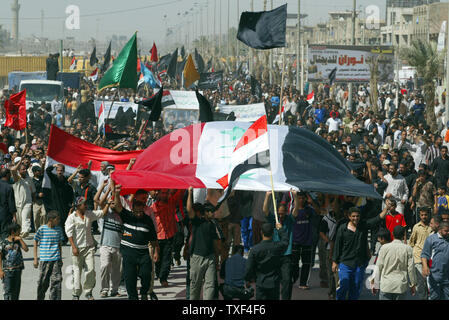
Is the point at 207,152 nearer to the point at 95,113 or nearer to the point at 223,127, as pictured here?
the point at 223,127

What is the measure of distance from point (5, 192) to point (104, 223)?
7.64ft

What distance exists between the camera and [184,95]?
79.6 feet

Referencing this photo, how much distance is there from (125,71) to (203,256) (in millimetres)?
9719

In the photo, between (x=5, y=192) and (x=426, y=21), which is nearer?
(x=5, y=192)

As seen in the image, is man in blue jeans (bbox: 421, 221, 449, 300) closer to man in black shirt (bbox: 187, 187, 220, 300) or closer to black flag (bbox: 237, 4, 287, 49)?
man in black shirt (bbox: 187, 187, 220, 300)

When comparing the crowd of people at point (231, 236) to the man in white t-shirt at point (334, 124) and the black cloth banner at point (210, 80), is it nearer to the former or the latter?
the man in white t-shirt at point (334, 124)

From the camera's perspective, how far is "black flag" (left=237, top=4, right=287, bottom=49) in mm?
15141

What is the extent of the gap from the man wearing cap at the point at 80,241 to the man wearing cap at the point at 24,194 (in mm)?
4172

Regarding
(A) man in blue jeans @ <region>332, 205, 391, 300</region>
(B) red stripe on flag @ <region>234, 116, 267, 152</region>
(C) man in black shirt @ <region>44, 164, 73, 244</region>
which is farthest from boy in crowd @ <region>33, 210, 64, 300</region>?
(A) man in blue jeans @ <region>332, 205, 391, 300</region>

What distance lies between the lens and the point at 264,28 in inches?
605

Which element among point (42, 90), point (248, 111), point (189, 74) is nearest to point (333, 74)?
point (189, 74)

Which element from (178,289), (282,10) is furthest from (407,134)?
(178,289)

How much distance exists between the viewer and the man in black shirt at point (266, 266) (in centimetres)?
906

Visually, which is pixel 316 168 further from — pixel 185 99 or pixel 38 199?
pixel 185 99
